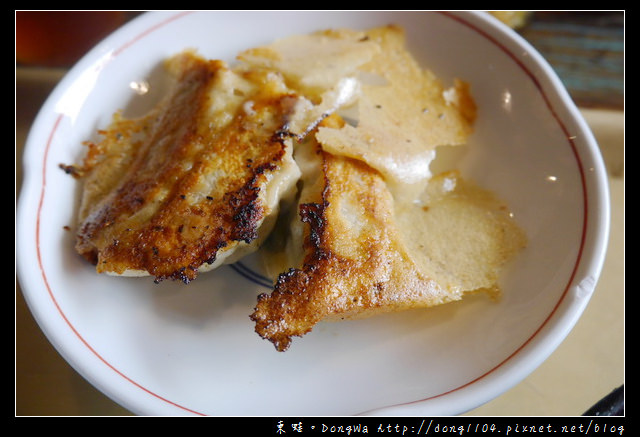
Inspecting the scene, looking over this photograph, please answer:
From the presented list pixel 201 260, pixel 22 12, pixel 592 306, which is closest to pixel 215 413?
pixel 201 260

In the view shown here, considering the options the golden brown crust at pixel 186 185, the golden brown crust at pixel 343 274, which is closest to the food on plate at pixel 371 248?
the golden brown crust at pixel 343 274

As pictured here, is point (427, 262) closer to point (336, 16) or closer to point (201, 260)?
point (201, 260)

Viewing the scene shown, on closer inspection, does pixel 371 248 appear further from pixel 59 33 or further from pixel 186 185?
pixel 59 33

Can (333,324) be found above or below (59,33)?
below

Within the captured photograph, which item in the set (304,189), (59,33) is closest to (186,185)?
(304,189)

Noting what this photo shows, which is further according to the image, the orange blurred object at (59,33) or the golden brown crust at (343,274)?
the orange blurred object at (59,33)

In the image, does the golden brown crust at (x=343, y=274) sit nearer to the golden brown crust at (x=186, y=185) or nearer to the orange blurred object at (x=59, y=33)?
the golden brown crust at (x=186, y=185)

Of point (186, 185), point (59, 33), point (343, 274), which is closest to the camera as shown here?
point (343, 274)

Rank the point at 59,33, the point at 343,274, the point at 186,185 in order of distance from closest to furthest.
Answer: the point at 343,274 < the point at 186,185 < the point at 59,33
